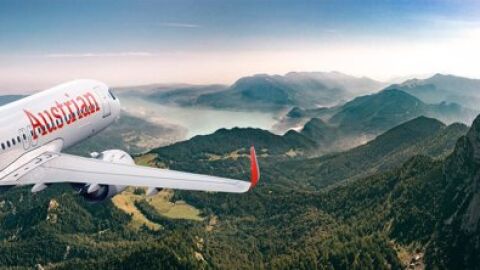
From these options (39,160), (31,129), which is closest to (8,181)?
(39,160)

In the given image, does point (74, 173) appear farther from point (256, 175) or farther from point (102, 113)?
point (102, 113)

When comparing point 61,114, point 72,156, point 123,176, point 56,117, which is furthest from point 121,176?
point 61,114

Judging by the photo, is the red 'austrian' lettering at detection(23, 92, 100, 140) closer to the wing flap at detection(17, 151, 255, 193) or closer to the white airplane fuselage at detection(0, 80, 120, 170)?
the white airplane fuselage at detection(0, 80, 120, 170)

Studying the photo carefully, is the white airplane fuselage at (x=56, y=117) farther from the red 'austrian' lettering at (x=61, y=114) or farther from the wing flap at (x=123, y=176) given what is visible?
the wing flap at (x=123, y=176)

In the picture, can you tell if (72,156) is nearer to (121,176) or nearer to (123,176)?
(121,176)

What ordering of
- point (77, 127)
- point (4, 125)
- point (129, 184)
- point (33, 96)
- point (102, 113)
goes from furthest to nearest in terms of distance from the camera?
point (102, 113)
point (77, 127)
point (33, 96)
point (4, 125)
point (129, 184)

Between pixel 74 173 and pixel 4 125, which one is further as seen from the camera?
pixel 4 125

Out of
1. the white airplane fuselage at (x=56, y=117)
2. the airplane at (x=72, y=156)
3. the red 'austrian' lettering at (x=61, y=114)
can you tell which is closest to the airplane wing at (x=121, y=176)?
the airplane at (x=72, y=156)
